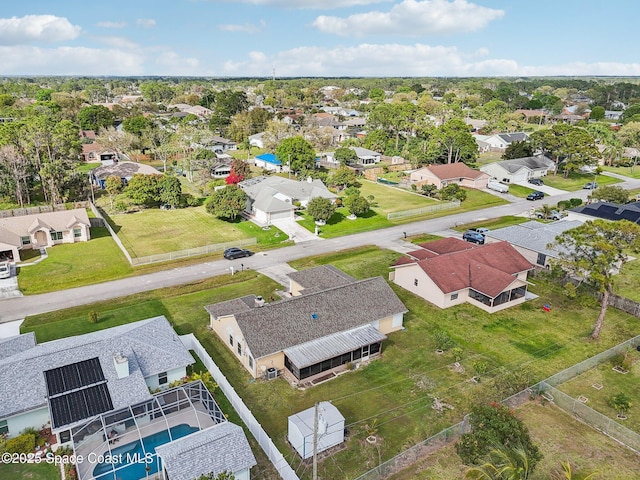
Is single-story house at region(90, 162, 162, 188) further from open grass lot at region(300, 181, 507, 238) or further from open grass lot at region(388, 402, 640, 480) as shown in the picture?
open grass lot at region(388, 402, 640, 480)

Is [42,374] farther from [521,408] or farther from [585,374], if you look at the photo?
[585,374]

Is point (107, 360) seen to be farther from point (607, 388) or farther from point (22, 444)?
point (607, 388)

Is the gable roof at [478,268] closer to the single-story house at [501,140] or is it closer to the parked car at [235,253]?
the parked car at [235,253]

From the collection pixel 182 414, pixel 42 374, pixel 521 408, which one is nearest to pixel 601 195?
pixel 521 408

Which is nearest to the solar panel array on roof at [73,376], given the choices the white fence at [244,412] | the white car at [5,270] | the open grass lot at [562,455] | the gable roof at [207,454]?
the white fence at [244,412]

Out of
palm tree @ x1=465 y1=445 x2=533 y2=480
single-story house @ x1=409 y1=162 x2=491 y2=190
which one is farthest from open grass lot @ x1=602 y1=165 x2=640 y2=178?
palm tree @ x1=465 y1=445 x2=533 y2=480

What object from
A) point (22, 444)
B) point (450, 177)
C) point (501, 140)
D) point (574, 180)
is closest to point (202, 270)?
point (22, 444)

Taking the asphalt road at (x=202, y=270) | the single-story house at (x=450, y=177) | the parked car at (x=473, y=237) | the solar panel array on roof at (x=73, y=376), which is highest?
the single-story house at (x=450, y=177)
